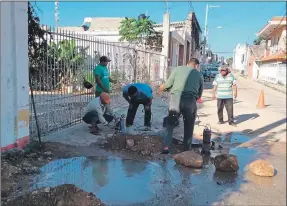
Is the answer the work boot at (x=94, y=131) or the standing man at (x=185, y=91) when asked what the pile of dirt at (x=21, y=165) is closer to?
the work boot at (x=94, y=131)

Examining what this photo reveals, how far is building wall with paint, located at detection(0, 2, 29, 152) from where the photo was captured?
4824 mm

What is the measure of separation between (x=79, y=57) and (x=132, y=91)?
1581mm

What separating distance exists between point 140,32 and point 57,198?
18462 mm

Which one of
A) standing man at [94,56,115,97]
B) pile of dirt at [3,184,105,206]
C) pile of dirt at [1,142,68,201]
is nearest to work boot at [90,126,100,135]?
standing man at [94,56,115,97]

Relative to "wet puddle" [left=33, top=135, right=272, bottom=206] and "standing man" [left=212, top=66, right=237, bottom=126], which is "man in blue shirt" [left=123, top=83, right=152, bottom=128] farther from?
"standing man" [left=212, top=66, right=237, bottom=126]

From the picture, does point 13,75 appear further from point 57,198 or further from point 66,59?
point 57,198

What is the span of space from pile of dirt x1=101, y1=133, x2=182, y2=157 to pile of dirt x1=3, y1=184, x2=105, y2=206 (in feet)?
8.15

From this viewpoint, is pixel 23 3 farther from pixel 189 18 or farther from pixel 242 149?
pixel 189 18

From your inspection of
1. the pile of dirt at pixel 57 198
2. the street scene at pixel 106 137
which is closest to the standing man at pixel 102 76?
the street scene at pixel 106 137

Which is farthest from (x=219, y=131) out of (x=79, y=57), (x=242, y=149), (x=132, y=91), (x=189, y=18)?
(x=189, y=18)

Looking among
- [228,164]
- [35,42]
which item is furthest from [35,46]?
[228,164]

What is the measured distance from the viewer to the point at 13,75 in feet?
16.5

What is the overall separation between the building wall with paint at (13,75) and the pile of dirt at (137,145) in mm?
1730

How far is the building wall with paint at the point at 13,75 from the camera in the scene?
15.8ft
